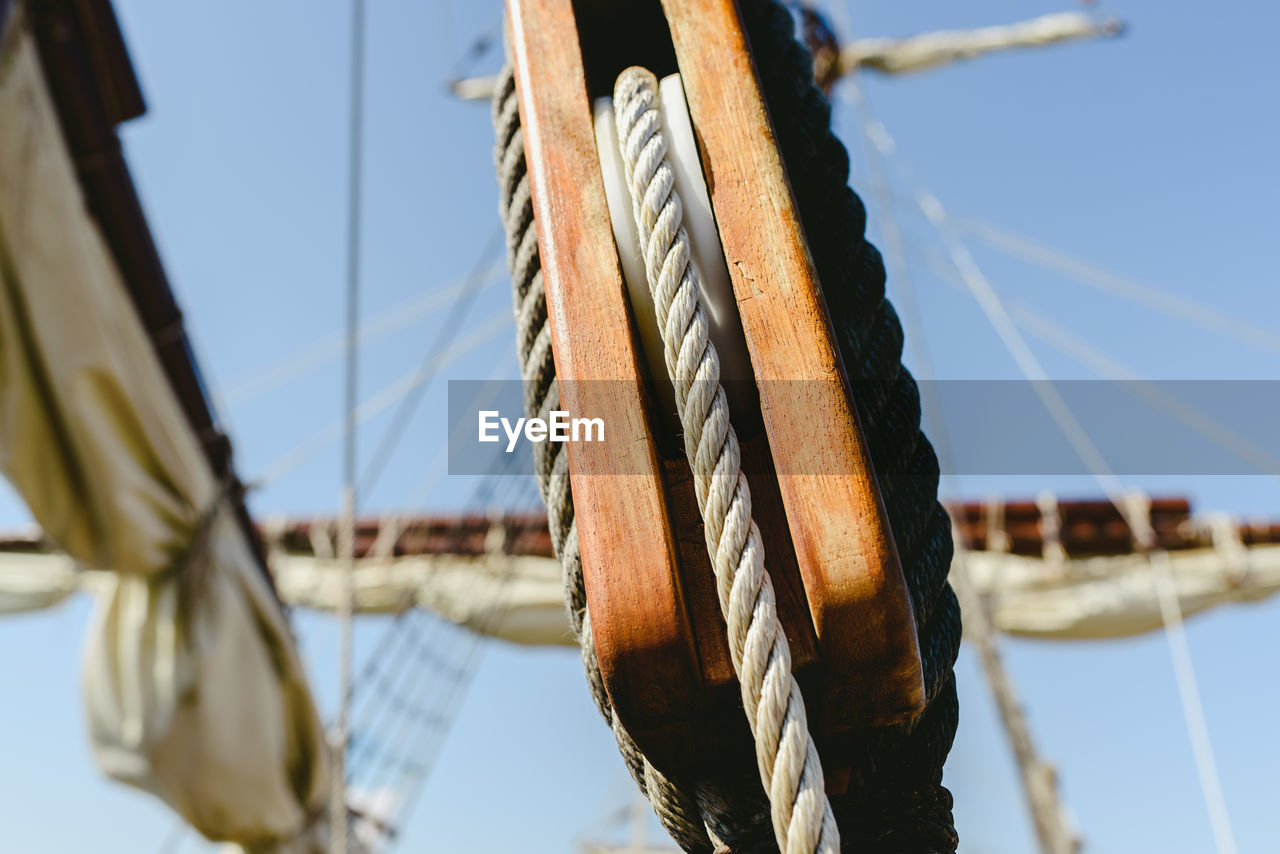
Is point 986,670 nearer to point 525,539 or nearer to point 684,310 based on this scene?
point 525,539

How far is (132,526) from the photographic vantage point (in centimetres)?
221

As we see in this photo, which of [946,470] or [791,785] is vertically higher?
[791,785]

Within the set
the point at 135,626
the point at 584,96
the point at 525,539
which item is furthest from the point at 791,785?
the point at 525,539

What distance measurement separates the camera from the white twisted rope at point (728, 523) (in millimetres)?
339

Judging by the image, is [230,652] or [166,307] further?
[166,307]

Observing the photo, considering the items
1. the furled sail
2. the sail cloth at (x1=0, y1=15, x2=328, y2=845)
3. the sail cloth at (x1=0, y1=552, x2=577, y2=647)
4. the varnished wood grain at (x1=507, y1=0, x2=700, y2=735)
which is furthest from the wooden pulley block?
the sail cloth at (x1=0, y1=552, x2=577, y2=647)

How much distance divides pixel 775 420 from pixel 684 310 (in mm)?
58

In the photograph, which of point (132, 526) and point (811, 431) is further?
point (132, 526)

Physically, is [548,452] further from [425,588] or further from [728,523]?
[425,588]

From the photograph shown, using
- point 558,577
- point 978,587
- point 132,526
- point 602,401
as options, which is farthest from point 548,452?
point 978,587

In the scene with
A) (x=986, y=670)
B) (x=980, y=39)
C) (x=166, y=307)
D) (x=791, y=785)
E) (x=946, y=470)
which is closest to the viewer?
(x=791, y=785)

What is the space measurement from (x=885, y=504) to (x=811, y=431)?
0.05 m

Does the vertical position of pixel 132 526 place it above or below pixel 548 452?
below

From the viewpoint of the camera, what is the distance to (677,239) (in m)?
0.40
